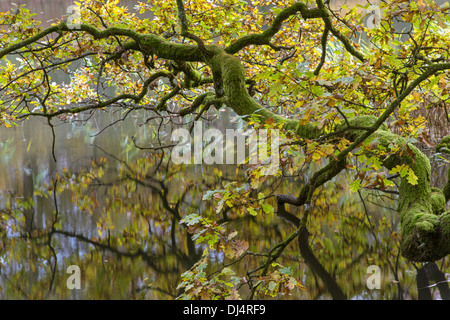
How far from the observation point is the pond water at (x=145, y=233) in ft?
11.7

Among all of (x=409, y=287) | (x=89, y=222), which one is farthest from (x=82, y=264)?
(x=409, y=287)

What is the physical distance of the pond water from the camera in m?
3.58

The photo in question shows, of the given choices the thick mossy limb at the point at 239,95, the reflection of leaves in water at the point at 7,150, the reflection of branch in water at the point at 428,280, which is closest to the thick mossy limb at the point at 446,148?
the reflection of branch in water at the point at 428,280

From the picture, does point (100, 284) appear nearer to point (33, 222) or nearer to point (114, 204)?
point (33, 222)

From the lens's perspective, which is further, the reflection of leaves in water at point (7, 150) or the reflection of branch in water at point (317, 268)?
the reflection of leaves in water at point (7, 150)

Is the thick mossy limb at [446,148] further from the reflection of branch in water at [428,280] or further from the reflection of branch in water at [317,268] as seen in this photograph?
the reflection of branch in water at [317,268]

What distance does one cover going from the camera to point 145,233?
5.04m

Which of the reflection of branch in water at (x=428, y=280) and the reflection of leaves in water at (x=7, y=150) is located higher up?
the reflection of leaves in water at (x=7, y=150)

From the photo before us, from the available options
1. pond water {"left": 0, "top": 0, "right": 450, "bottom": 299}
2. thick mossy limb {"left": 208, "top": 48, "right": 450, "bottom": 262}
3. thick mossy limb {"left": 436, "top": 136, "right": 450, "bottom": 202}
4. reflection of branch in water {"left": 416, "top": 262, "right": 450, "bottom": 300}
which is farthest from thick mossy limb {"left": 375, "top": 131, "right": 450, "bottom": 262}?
pond water {"left": 0, "top": 0, "right": 450, "bottom": 299}

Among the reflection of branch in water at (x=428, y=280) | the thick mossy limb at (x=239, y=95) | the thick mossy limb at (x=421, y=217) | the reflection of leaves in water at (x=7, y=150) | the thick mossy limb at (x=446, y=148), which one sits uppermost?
the reflection of leaves in water at (x=7, y=150)

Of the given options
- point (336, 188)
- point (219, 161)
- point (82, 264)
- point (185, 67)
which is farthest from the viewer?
point (219, 161)

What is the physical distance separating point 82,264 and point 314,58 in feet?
14.8
